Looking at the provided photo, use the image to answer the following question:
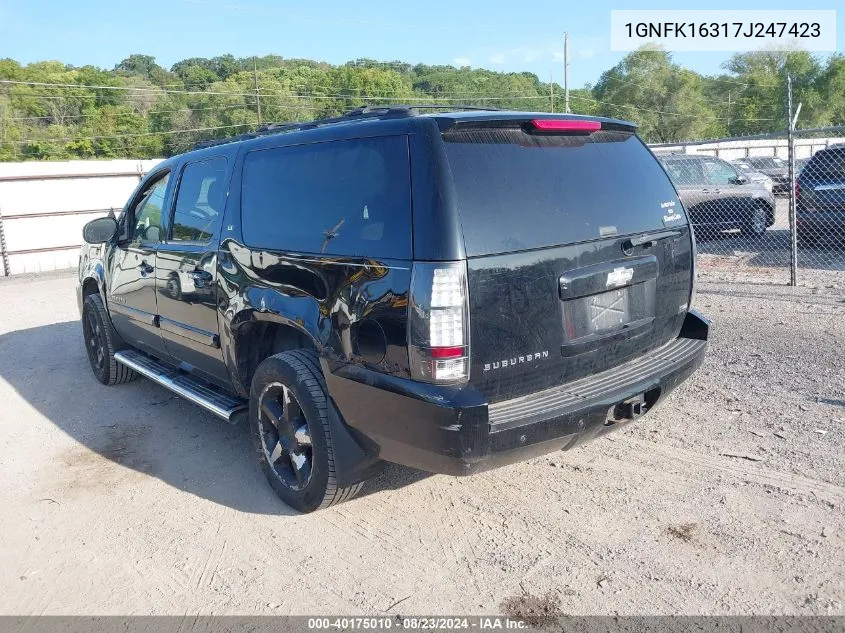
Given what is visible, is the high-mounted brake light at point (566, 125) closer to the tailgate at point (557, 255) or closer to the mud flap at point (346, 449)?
the tailgate at point (557, 255)

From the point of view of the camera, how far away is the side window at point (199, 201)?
14.3 feet

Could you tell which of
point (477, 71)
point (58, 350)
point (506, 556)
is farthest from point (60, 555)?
point (477, 71)

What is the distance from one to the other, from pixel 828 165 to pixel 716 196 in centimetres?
238

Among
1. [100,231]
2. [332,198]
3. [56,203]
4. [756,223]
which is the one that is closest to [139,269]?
[100,231]

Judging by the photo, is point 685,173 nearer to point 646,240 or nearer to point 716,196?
point 716,196

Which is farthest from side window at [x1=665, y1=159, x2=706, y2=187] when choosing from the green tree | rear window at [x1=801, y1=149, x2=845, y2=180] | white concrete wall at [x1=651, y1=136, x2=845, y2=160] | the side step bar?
the green tree

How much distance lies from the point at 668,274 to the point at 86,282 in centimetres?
523

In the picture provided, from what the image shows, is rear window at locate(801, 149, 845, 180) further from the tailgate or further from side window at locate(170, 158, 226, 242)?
side window at locate(170, 158, 226, 242)

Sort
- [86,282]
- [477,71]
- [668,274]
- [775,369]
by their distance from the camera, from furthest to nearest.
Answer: [477,71]
[86,282]
[775,369]
[668,274]

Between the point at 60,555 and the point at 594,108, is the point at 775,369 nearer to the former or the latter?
the point at 60,555

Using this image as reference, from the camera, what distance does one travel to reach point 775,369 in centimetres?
551

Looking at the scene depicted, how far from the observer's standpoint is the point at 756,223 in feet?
41.8

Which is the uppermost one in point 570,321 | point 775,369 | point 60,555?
point 570,321

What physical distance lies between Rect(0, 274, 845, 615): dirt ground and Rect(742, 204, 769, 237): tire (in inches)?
316
